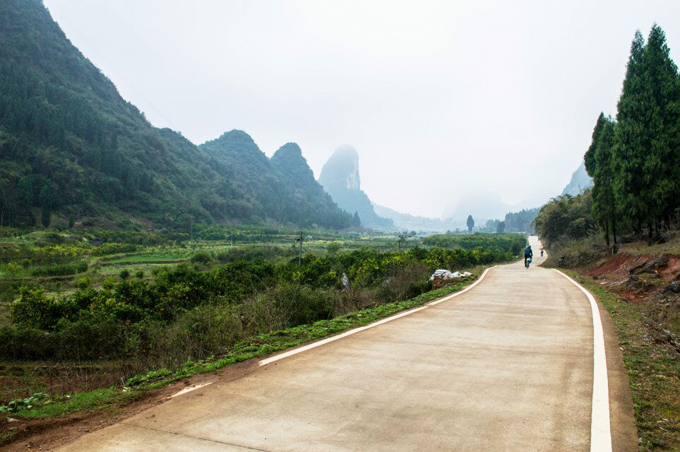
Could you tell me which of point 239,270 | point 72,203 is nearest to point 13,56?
point 72,203

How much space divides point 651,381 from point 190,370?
498 cm

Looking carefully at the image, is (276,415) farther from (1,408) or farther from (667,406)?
(667,406)

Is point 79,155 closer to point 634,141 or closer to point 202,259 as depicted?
point 202,259

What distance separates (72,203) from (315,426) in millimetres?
85573

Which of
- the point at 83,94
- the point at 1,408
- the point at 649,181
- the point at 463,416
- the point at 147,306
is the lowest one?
the point at 147,306

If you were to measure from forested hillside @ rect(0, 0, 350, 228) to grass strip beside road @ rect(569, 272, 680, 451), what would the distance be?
7487 centimetres

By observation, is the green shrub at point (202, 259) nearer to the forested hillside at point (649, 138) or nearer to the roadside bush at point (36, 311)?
the roadside bush at point (36, 311)

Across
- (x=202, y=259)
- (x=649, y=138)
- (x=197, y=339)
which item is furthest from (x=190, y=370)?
(x=202, y=259)

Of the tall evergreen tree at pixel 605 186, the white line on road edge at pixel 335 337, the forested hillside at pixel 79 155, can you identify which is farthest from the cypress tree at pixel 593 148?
the forested hillside at pixel 79 155

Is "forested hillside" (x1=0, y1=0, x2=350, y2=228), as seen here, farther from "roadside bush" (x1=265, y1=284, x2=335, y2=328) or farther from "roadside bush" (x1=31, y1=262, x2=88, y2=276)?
"roadside bush" (x1=265, y1=284, x2=335, y2=328)

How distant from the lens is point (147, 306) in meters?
19.4

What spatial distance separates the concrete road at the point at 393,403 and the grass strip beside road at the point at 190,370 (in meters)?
0.55

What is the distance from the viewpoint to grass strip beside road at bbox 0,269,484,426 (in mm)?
3820

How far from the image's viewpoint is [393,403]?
376 cm
